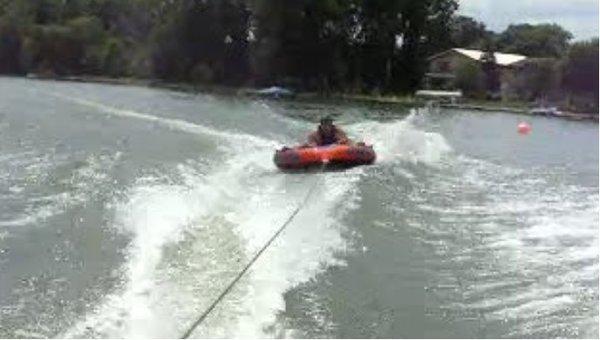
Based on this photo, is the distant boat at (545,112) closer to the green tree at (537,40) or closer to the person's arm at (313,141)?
the green tree at (537,40)

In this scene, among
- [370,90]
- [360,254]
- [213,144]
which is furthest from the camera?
[370,90]

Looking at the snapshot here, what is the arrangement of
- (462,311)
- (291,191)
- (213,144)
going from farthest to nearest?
(213,144)
(291,191)
(462,311)

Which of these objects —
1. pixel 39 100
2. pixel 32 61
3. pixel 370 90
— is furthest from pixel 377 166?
pixel 32 61

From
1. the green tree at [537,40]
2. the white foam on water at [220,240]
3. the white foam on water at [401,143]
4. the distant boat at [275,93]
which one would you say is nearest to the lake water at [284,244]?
the white foam on water at [220,240]

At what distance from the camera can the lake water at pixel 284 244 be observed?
8383 mm

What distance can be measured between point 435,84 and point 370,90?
9.77 m

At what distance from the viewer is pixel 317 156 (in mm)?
17922

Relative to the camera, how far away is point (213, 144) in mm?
23312

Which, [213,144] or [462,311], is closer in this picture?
[462,311]

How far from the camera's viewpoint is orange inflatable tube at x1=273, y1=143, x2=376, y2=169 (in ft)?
58.9

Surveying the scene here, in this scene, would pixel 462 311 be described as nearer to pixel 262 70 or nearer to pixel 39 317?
pixel 39 317

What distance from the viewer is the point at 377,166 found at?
1955 centimetres

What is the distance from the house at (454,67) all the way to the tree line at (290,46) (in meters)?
1.13

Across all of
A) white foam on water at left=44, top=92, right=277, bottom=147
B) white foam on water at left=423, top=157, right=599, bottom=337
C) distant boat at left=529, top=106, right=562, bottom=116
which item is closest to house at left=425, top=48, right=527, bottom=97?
distant boat at left=529, top=106, right=562, bottom=116
